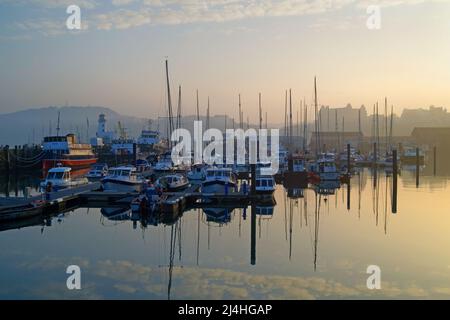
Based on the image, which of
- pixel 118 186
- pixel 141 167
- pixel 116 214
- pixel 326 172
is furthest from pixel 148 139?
pixel 116 214

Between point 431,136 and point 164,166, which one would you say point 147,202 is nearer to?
point 164,166

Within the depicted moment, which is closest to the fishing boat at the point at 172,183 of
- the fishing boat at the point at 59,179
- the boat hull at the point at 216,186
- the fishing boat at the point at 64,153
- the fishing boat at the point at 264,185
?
the boat hull at the point at 216,186

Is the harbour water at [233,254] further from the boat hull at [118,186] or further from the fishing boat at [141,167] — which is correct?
the fishing boat at [141,167]

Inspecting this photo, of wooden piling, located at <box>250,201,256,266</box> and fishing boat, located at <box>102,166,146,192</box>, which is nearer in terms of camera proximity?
wooden piling, located at <box>250,201,256,266</box>

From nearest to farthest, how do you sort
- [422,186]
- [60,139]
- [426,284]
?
1. [426,284]
2. [422,186]
3. [60,139]

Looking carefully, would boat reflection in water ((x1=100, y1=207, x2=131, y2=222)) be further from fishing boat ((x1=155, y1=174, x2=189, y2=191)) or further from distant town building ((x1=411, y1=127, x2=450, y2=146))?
distant town building ((x1=411, y1=127, x2=450, y2=146))

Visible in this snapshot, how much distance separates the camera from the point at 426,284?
741 inches

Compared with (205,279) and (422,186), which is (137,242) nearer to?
(205,279)

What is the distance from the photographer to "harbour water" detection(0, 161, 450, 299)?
1789 cm

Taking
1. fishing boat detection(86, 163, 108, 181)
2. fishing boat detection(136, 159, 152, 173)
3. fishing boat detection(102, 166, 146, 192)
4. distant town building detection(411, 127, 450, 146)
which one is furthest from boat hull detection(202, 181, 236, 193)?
distant town building detection(411, 127, 450, 146)

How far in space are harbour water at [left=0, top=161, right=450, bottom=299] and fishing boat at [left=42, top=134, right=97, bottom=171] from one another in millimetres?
37444

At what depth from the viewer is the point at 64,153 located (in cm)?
7444
